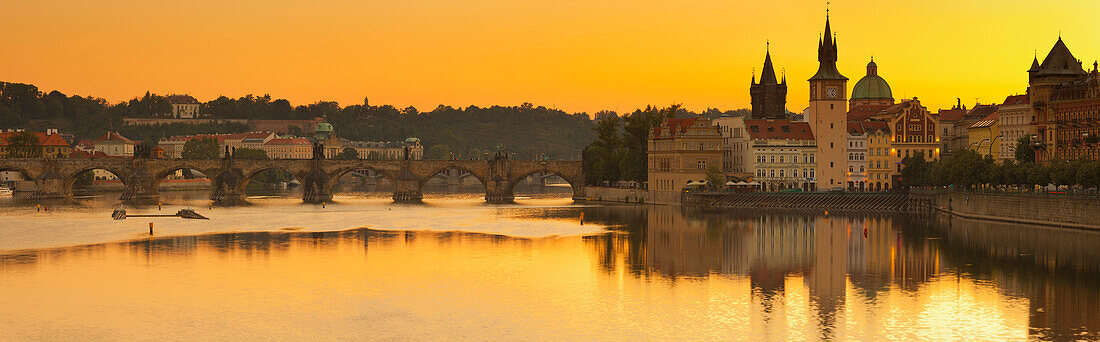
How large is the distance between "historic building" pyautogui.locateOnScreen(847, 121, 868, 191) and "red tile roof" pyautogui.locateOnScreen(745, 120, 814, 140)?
21.8 ft

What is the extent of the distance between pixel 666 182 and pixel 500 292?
8772 centimetres

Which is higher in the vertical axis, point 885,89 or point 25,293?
point 885,89

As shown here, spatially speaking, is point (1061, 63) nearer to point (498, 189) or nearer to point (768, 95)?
point (768, 95)

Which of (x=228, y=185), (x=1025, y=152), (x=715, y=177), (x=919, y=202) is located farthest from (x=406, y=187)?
(x=1025, y=152)

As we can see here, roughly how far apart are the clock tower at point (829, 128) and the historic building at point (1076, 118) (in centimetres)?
2770

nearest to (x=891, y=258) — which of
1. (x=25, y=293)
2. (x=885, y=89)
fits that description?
(x=25, y=293)

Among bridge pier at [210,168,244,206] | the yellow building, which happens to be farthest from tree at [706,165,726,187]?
bridge pier at [210,168,244,206]

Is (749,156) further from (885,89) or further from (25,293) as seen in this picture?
(25,293)

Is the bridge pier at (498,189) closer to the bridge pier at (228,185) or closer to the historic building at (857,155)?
the bridge pier at (228,185)

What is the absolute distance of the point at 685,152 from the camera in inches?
5522

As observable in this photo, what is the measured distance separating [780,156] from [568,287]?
8602cm

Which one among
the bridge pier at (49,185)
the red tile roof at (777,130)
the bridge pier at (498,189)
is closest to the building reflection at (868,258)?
the red tile roof at (777,130)

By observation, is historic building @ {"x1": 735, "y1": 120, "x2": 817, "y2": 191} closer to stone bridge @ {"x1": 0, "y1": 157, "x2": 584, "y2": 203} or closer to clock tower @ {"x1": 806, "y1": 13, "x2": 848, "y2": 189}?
clock tower @ {"x1": 806, "y1": 13, "x2": 848, "y2": 189}

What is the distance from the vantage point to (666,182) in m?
143
